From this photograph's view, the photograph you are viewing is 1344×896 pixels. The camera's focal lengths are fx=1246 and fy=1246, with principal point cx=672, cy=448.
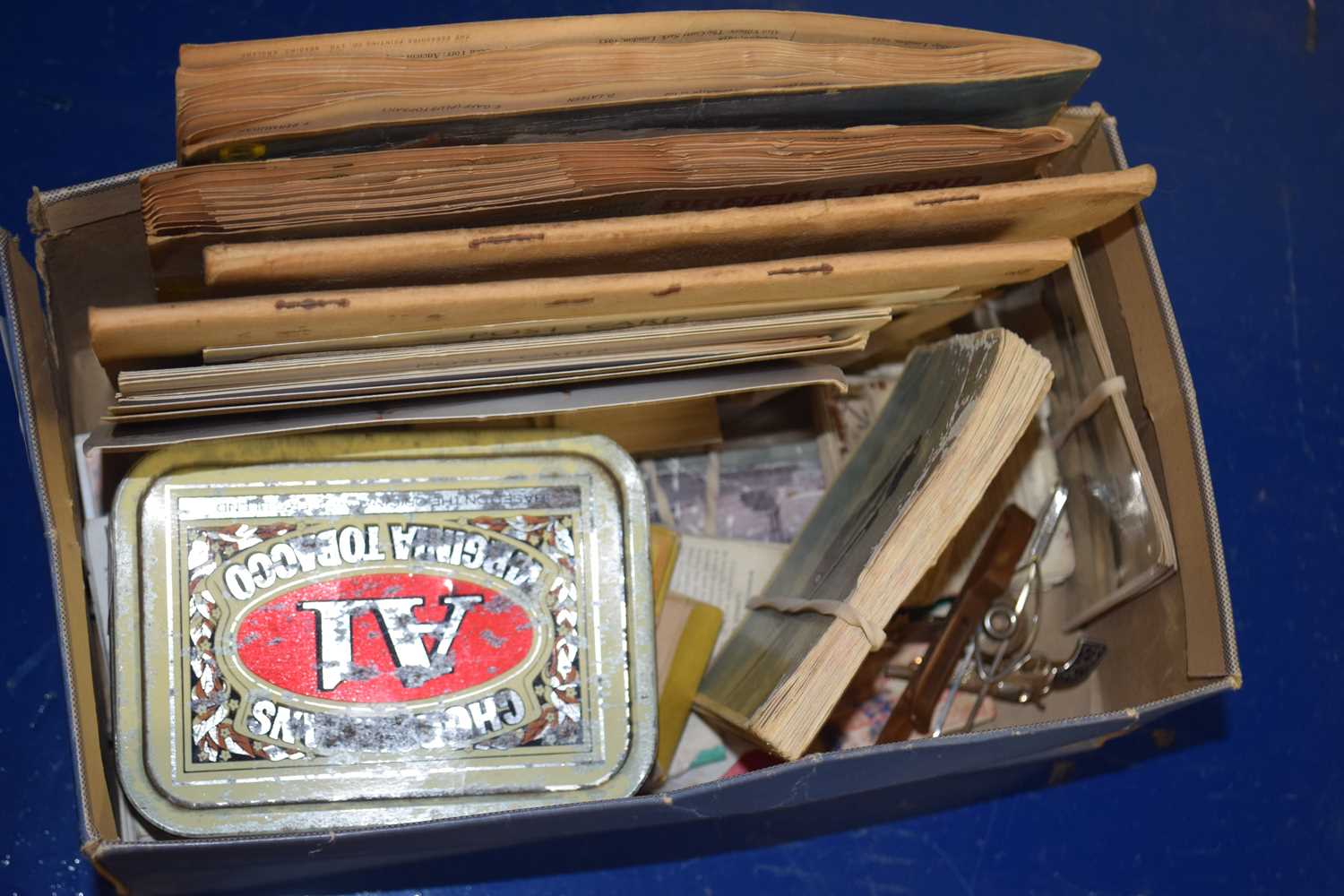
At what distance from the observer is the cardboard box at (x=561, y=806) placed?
2.45 ft

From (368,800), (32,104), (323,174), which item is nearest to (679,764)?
(368,800)

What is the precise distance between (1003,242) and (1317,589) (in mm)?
538

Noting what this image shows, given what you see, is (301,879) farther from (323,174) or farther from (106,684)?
(323,174)

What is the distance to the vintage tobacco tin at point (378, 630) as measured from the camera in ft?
2.70

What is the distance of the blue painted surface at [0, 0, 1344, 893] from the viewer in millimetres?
951

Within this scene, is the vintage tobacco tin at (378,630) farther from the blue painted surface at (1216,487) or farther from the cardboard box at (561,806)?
the blue painted surface at (1216,487)

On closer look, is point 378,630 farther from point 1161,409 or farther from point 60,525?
point 1161,409

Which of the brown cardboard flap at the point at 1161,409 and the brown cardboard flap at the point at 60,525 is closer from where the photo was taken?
the brown cardboard flap at the point at 60,525

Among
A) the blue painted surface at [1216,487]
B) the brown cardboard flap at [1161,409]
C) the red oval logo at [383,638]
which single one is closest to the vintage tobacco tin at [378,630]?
the red oval logo at [383,638]

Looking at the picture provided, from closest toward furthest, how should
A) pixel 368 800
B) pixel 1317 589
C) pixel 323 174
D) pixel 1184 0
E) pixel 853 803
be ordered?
pixel 323 174 < pixel 368 800 < pixel 853 803 < pixel 1317 589 < pixel 1184 0

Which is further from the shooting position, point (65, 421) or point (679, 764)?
point (679, 764)

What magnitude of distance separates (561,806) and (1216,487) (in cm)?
69

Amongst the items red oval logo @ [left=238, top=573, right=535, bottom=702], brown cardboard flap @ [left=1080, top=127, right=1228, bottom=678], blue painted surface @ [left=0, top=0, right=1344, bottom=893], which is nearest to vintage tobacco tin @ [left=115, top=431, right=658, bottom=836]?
red oval logo @ [left=238, top=573, right=535, bottom=702]

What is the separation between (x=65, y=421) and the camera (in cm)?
87
